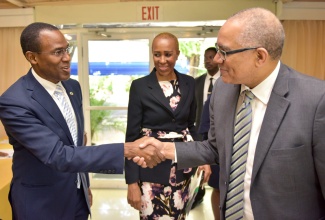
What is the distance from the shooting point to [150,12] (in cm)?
361

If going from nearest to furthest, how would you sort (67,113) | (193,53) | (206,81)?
(67,113), (206,81), (193,53)

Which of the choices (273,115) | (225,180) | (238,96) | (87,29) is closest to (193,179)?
(225,180)

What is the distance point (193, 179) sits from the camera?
6.84 ft

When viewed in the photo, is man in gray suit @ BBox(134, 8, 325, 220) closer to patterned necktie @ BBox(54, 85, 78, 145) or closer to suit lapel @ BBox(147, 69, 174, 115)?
suit lapel @ BBox(147, 69, 174, 115)

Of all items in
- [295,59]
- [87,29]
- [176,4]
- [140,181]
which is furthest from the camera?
[87,29]

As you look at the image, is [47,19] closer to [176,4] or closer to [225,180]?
[176,4]

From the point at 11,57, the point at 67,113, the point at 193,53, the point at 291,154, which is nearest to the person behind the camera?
the point at 291,154

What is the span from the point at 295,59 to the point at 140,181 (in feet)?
9.15

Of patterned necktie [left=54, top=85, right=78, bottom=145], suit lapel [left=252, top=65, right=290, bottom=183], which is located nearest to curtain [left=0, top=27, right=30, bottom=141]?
patterned necktie [left=54, top=85, right=78, bottom=145]

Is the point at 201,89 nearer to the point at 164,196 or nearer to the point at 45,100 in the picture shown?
the point at 164,196

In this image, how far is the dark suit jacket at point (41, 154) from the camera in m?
1.47

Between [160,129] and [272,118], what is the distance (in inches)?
36.3

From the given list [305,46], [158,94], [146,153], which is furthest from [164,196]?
[305,46]

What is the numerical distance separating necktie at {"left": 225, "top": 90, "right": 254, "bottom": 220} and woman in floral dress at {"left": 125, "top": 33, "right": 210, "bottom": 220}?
2.14ft
